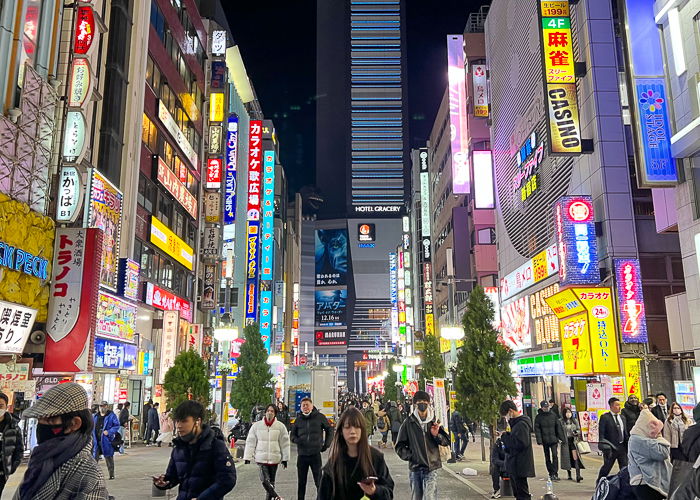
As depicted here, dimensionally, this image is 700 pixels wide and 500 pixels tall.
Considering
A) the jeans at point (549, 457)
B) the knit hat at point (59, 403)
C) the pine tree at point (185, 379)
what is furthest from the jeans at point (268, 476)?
the pine tree at point (185, 379)

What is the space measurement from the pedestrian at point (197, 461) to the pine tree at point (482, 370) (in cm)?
1522

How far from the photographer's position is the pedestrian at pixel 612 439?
479 inches

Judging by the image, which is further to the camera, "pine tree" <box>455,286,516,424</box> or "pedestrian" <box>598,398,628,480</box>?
"pine tree" <box>455,286,516,424</box>

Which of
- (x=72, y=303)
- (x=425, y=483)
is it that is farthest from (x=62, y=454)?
(x=72, y=303)

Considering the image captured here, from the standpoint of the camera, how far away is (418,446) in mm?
9227

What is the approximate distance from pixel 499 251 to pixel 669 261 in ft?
54.8

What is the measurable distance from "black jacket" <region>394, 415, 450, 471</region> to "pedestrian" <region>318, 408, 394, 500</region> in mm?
4261

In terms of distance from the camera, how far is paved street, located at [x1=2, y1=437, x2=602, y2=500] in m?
13.7

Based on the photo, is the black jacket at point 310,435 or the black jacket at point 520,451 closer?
the black jacket at point 520,451

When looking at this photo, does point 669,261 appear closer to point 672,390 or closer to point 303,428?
point 672,390

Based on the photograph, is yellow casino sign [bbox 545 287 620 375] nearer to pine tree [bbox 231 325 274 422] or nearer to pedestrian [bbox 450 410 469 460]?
pedestrian [bbox 450 410 469 460]

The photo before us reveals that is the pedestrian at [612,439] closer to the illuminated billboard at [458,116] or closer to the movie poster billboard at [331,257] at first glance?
the illuminated billboard at [458,116]

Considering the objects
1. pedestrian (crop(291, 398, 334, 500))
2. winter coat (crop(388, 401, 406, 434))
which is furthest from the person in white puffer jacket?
winter coat (crop(388, 401, 406, 434))

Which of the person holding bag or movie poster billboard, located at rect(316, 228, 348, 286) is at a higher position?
movie poster billboard, located at rect(316, 228, 348, 286)
